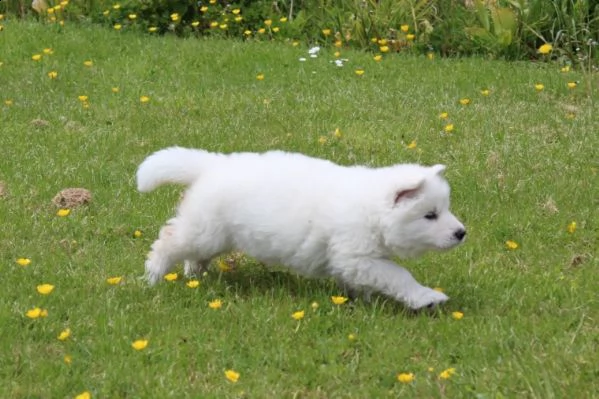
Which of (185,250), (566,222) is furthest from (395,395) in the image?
(566,222)

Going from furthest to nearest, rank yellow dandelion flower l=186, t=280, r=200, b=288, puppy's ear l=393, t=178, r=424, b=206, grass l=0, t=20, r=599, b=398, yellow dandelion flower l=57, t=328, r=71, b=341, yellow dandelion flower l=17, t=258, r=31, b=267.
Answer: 1. yellow dandelion flower l=17, t=258, r=31, b=267
2. yellow dandelion flower l=186, t=280, r=200, b=288
3. puppy's ear l=393, t=178, r=424, b=206
4. yellow dandelion flower l=57, t=328, r=71, b=341
5. grass l=0, t=20, r=599, b=398

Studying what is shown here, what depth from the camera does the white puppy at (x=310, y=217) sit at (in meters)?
4.15

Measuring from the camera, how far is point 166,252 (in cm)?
456

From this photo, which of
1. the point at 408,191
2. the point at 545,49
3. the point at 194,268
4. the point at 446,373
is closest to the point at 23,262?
the point at 194,268

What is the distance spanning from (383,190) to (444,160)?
2366 millimetres

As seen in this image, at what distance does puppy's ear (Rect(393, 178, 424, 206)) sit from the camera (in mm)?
4051

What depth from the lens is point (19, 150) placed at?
668cm

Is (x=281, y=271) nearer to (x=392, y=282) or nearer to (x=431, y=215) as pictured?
(x=392, y=282)

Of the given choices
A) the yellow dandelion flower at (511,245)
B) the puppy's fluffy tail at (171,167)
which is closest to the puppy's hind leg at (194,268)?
the puppy's fluffy tail at (171,167)

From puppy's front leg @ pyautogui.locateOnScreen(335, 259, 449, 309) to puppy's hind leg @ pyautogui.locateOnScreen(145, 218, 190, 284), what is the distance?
2.54ft

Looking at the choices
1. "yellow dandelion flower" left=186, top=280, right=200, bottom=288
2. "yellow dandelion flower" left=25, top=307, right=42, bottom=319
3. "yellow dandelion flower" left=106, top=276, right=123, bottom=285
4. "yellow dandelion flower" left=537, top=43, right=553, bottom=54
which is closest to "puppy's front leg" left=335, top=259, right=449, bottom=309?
"yellow dandelion flower" left=186, top=280, right=200, bottom=288

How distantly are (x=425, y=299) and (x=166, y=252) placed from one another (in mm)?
1217

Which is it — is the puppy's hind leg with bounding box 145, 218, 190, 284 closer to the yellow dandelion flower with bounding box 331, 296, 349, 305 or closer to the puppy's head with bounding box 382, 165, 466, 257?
the yellow dandelion flower with bounding box 331, 296, 349, 305

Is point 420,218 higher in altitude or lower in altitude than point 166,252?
higher
